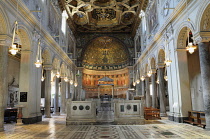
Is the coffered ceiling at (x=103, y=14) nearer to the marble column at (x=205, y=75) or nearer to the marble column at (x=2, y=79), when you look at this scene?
the marble column at (x=205, y=75)

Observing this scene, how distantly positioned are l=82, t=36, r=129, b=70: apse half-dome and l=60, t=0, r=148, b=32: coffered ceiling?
339 centimetres

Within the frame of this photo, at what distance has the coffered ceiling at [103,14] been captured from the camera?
21.8 metres

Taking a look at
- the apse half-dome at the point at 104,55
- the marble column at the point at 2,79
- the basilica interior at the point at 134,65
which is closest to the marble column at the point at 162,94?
the basilica interior at the point at 134,65

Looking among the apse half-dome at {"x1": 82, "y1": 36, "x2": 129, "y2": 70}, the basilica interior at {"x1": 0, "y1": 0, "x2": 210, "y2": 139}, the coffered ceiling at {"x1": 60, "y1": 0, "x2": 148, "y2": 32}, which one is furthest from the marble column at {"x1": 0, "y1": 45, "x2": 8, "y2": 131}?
the apse half-dome at {"x1": 82, "y1": 36, "x2": 129, "y2": 70}

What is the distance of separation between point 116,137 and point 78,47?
24154 millimetres

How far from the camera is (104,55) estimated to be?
33.8m

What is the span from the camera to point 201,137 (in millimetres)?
6859

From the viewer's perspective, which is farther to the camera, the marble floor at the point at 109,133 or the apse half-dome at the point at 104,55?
the apse half-dome at the point at 104,55

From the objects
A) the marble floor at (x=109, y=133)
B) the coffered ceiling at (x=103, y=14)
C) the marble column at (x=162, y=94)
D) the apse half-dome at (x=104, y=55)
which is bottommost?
the marble floor at (x=109, y=133)

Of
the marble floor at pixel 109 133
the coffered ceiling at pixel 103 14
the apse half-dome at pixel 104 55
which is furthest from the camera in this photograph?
the apse half-dome at pixel 104 55

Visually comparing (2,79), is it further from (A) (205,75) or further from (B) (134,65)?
(B) (134,65)

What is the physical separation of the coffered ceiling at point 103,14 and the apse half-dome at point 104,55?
11.1 ft

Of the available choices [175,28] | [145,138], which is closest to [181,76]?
[175,28]

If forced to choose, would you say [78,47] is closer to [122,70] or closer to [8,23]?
[122,70]
